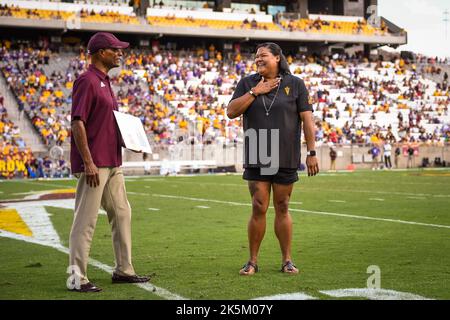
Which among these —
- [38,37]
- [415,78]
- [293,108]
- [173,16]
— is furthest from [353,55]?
[293,108]

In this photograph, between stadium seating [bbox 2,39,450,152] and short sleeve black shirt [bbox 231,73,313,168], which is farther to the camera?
stadium seating [bbox 2,39,450,152]

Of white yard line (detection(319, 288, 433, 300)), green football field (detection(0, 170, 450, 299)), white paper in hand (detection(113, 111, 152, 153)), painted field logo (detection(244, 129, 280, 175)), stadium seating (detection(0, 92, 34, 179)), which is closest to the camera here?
white yard line (detection(319, 288, 433, 300))

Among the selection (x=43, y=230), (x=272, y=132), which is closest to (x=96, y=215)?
(x=272, y=132)

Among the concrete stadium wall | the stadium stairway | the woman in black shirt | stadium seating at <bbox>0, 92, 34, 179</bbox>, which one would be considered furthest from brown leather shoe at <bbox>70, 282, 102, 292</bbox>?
the concrete stadium wall

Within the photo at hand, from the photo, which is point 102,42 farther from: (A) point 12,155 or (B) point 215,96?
(B) point 215,96

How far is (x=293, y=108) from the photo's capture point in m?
6.47

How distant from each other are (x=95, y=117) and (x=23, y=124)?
105 feet

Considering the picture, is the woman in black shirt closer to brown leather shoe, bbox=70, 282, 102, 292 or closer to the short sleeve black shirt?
the short sleeve black shirt

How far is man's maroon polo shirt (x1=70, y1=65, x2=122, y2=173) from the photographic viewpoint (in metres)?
5.77

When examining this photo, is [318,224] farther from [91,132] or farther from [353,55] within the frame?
[353,55]

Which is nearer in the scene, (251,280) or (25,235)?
(251,280)

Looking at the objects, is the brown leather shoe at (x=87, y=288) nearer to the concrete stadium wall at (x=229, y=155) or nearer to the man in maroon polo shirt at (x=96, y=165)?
the man in maroon polo shirt at (x=96, y=165)

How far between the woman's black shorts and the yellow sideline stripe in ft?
14.7
